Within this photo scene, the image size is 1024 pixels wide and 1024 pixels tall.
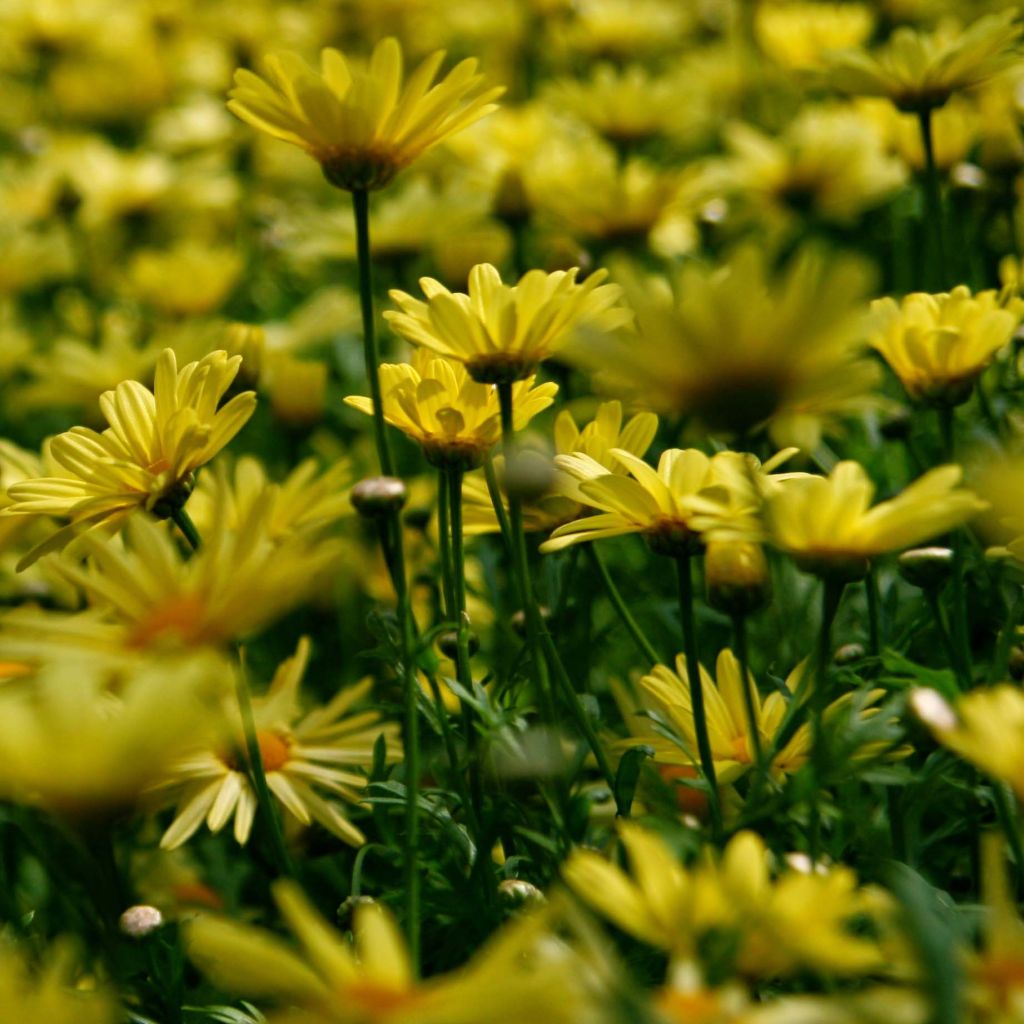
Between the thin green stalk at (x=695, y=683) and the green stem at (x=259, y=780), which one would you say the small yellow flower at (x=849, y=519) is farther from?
the green stem at (x=259, y=780)

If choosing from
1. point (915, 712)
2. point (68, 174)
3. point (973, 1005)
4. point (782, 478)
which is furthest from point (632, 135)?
point (973, 1005)

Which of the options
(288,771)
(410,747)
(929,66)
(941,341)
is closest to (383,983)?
(410,747)

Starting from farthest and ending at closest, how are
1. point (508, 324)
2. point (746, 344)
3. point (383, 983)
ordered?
point (508, 324), point (746, 344), point (383, 983)

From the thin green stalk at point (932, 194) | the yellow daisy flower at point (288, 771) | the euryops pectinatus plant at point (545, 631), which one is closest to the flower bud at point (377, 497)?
the euryops pectinatus plant at point (545, 631)

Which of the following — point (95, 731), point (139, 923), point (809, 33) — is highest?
point (809, 33)

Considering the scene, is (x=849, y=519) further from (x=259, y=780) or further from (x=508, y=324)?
(x=259, y=780)
